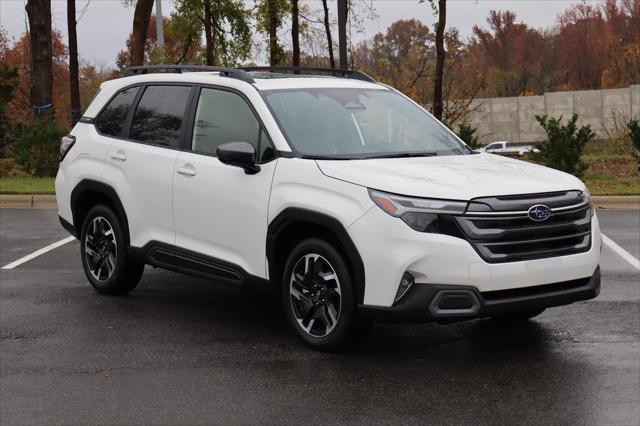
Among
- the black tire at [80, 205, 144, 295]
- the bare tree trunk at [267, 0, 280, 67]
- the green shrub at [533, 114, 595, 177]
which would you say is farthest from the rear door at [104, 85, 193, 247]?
the bare tree trunk at [267, 0, 280, 67]

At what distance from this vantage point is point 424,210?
590 cm

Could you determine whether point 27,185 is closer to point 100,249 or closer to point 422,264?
point 100,249

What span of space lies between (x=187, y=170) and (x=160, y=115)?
2.72 ft

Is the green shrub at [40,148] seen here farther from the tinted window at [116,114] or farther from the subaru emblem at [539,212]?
the subaru emblem at [539,212]

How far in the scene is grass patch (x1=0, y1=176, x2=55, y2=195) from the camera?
1672 centimetres

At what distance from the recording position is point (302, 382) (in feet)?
19.6

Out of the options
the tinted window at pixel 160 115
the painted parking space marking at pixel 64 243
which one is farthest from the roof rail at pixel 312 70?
the painted parking space marking at pixel 64 243

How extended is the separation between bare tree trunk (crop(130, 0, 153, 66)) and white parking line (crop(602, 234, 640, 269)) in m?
16.7

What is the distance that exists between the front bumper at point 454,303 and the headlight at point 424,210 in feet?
1.19

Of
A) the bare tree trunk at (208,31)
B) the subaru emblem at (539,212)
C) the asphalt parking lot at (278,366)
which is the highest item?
the bare tree trunk at (208,31)

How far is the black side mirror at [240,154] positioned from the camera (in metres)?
6.79

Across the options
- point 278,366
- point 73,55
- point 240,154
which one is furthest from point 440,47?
point 278,366

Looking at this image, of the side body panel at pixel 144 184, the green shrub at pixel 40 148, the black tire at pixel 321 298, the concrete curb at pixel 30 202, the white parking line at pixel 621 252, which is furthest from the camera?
the green shrub at pixel 40 148

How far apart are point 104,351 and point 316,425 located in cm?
224
